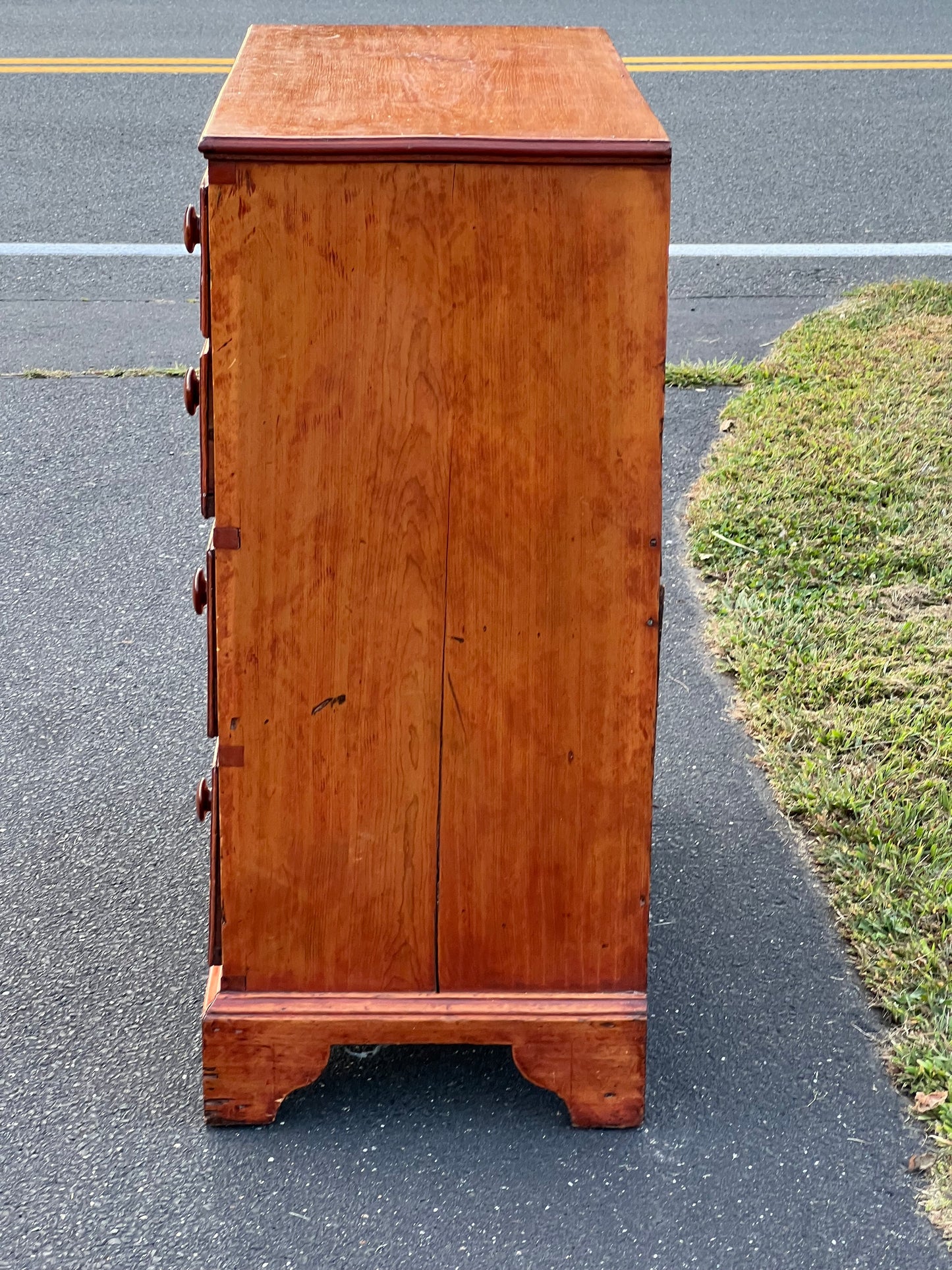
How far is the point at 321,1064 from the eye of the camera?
2.19 m

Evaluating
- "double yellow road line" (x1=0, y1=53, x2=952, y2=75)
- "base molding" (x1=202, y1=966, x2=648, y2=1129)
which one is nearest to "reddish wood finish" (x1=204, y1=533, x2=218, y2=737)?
"base molding" (x1=202, y1=966, x2=648, y2=1129)

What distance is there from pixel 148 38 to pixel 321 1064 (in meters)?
8.37

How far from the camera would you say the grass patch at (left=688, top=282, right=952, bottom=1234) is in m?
2.54

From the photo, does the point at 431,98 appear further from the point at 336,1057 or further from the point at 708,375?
the point at 708,375

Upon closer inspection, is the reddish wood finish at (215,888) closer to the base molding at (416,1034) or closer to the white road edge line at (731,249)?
the base molding at (416,1034)

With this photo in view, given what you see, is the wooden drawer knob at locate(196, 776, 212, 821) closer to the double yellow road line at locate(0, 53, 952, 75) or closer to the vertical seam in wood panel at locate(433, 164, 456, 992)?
the vertical seam in wood panel at locate(433, 164, 456, 992)

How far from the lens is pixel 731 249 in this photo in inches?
234

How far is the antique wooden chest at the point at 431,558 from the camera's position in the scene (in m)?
1.86

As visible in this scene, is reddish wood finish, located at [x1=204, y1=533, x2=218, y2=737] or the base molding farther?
the base molding

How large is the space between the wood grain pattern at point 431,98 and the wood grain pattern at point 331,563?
46 mm

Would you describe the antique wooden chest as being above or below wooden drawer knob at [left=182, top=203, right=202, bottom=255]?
below

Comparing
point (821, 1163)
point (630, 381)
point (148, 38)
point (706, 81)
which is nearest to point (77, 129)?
point (148, 38)

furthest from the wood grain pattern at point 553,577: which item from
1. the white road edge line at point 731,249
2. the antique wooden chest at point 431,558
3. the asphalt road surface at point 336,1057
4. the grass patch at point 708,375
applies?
the white road edge line at point 731,249

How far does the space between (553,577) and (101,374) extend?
3319 millimetres
